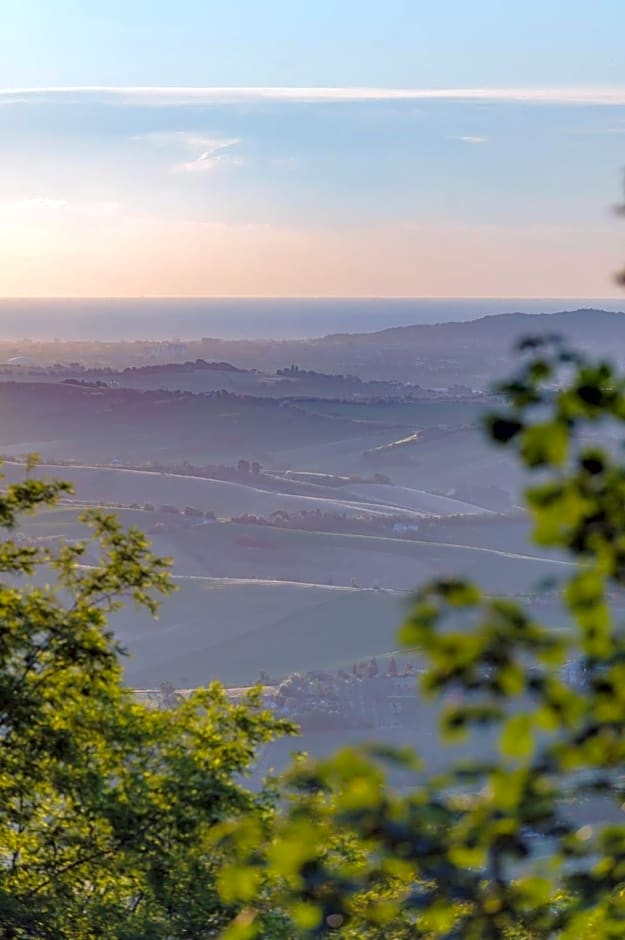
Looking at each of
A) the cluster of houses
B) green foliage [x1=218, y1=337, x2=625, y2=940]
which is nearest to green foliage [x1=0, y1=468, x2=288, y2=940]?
green foliage [x1=218, y1=337, x2=625, y2=940]

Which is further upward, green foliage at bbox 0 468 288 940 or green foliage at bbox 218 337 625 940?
green foliage at bbox 218 337 625 940

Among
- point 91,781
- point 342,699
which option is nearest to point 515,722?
point 91,781

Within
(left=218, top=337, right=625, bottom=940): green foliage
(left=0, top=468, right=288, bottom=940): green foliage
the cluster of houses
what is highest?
(left=218, top=337, right=625, bottom=940): green foliage

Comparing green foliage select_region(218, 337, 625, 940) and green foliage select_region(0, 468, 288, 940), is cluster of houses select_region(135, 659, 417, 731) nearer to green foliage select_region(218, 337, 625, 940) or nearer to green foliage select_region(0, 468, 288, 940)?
green foliage select_region(0, 468, 288, 940)

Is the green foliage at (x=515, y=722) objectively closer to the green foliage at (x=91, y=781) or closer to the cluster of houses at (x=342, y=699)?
the green foliage at (x=91, y=781)

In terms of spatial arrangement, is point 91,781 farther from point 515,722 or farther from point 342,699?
point 342,699

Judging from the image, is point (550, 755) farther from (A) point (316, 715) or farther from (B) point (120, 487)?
(B) point (120, 487)
